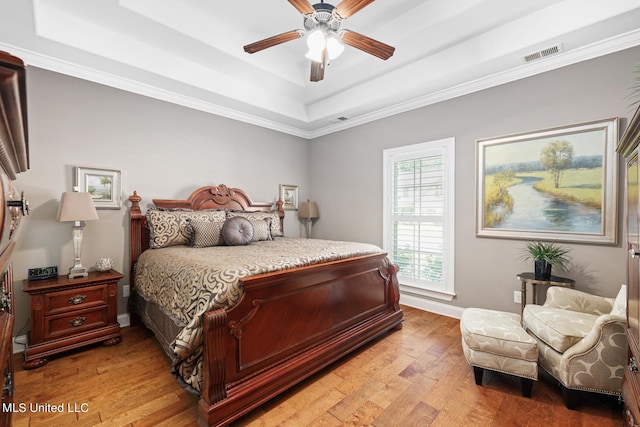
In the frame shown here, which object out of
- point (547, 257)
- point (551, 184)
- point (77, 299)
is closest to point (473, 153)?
point (551, 184)

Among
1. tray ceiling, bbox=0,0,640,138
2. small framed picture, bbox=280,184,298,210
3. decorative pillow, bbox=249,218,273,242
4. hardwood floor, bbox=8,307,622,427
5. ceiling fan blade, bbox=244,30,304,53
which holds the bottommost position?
hardwood floor, bbox=8,307,622,427

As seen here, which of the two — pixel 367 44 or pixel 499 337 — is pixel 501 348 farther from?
pixel 367 44

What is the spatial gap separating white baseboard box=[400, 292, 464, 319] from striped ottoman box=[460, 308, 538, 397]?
1197 mm

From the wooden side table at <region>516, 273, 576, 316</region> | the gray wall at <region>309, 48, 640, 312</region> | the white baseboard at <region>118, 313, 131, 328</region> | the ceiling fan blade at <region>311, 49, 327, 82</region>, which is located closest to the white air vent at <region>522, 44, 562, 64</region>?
the gray wall at <region>309, 48, 640, 312</region>

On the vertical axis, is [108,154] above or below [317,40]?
below

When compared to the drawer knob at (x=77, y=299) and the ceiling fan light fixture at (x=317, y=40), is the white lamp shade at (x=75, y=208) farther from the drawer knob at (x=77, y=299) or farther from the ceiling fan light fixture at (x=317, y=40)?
the ceiling fan light fixture at (x=317, y=40)

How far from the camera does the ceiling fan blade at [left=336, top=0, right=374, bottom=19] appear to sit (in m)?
1.83

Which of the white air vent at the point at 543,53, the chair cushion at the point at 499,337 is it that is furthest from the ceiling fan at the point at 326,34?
the chair cushion at the point at 499,337

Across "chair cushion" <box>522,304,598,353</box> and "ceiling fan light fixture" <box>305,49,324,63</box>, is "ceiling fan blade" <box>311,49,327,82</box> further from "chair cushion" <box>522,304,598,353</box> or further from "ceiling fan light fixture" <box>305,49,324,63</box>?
"chair cushion" <box>522,304,598,353</box>

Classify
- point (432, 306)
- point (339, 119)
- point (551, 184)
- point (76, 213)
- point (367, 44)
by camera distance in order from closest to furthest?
point (367, 44) → point (76, 213) → point (551, 184) → point (432, 306) → point (339, 119)

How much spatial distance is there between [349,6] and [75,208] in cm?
271

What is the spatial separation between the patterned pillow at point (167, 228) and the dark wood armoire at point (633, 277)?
3.32 meters

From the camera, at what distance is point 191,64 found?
321cm

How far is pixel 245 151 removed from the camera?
4.15 m
